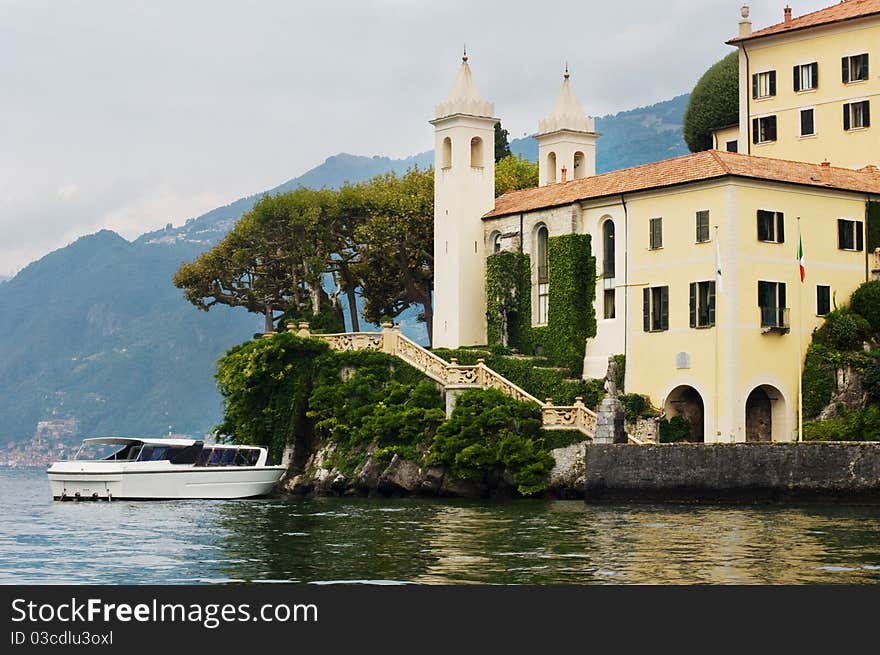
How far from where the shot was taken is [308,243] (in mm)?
83750

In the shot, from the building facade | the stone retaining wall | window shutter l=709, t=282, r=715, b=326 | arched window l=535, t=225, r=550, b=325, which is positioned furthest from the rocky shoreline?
the building facade

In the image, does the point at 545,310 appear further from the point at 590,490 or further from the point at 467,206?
the point at 590,490

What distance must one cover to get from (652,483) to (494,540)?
14.4 meters

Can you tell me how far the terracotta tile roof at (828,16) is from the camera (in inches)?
2899

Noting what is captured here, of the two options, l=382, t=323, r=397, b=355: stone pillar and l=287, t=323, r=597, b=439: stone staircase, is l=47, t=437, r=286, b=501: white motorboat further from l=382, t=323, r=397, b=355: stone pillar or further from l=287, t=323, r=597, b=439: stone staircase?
l=382, t=323, r=397, b=355: stone pillar

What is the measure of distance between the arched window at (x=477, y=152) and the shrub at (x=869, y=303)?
19.4 meters

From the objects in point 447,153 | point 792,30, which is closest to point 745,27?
point 792,30

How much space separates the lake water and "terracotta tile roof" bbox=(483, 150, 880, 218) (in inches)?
561

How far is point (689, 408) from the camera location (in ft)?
218

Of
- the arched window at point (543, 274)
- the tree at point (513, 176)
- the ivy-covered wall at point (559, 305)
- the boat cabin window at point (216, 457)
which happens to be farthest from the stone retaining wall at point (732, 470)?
the tree at point (513, 176)

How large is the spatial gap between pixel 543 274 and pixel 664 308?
8.21 meters

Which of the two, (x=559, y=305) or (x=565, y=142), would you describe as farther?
(x=565, y=142)

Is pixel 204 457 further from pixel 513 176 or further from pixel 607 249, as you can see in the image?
pixel 513 176

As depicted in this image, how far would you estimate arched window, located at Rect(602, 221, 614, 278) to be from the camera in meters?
69.4
